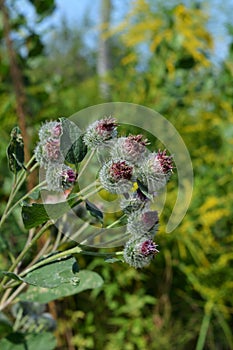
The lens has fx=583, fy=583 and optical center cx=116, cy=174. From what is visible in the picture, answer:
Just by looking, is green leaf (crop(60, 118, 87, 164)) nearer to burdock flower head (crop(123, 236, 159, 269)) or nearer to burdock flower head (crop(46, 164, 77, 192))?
burdock flower head (crop(46, 164, 77, 192))

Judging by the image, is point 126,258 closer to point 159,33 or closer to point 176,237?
point 176,237

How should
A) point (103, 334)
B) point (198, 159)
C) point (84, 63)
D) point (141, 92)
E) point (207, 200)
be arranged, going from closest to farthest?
1. point (103, 334)
2. point (207, 200)
3. point (198, 159)
4. point (141, 92)
5. point (84, 63)

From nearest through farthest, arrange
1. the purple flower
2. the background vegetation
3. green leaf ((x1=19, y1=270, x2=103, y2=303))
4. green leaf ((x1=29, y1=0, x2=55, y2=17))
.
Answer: the purple flower
green leaf ((x1=19, y1=270, x2=103, y2=303))
green leaf ((x1=29, y1=0, x2=55, y2=17))
the background vegetation

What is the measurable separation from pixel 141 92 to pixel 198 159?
1.51 ft

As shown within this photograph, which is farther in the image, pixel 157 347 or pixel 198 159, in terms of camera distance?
pixel 198 159

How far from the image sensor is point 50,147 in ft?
2.26

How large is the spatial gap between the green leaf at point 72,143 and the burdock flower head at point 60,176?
0.02 metres

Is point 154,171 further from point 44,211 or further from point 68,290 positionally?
point 68,290

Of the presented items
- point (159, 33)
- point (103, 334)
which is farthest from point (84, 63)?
point (103, 334)

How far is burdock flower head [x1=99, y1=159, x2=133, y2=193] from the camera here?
2.18ft

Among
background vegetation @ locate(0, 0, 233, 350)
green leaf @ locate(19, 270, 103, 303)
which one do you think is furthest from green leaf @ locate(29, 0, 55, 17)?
green leaf @ locate(19, 270, 103, 303)

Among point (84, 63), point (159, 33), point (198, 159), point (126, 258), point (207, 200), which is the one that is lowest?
point (126, 258)

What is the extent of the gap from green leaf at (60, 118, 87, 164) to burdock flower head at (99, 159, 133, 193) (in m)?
0.04

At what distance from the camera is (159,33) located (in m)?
2.72
